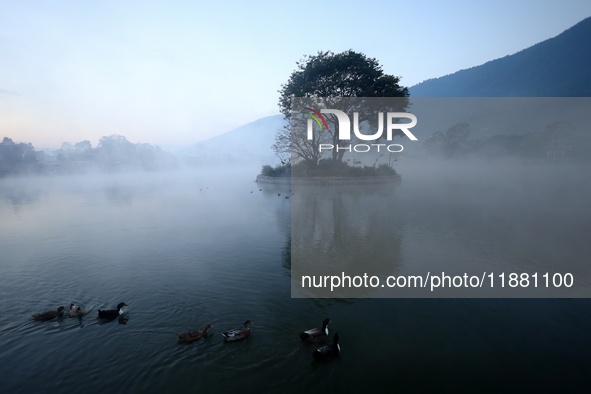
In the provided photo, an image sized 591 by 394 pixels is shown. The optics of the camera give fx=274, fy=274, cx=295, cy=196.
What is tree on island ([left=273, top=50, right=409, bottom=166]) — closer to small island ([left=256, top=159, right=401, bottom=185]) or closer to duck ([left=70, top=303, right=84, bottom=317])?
small island ([left=256, top=159, right=401, bottom=185])

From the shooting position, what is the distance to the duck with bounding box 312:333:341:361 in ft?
16.3

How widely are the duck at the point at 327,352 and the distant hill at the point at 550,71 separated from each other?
16873cm

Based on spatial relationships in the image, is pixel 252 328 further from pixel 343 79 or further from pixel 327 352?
pixel 343 79

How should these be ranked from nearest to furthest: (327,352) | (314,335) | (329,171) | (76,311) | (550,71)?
1. (327,352)
2. (314,335)
3. (76,311)
4. (329,171)
5. (550,71)

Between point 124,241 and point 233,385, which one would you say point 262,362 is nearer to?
point 233,385

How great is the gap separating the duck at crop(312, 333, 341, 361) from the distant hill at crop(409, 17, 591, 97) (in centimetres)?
16873

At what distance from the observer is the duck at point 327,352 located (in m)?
4.96

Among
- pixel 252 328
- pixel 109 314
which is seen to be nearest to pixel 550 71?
pixel 252 328

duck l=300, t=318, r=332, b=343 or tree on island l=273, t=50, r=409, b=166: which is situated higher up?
tree on island l=273, t=50, r=409, b=166

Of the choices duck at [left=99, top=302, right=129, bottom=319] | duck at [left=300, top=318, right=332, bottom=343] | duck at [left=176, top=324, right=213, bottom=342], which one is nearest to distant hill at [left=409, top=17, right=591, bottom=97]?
duck at [left=300, top=318, right=332, bottom=343]

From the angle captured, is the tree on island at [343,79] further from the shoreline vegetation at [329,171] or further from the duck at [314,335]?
the duck at [314,335]

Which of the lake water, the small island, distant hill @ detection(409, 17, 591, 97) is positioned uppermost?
distant hill @ detection(409, 17, 591, 97)

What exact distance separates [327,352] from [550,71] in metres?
215

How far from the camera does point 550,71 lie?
15125 cm
